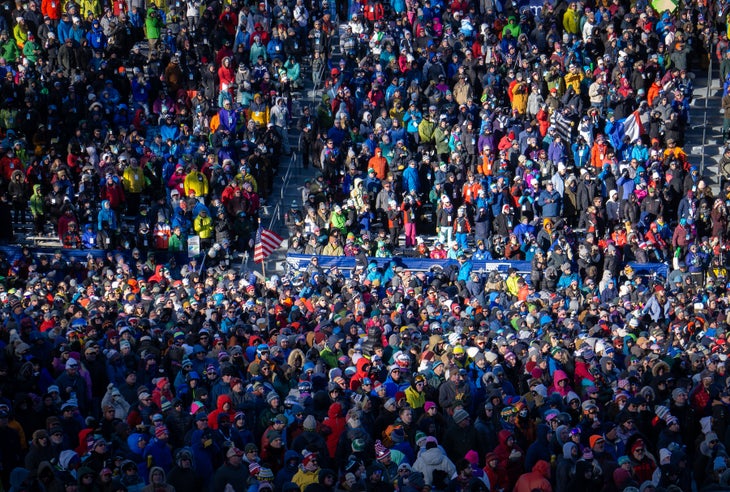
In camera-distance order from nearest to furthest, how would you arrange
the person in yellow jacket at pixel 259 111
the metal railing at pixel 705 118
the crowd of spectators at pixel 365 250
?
the crowd of spectators at pixel 365 250 → the metal railing at pixel 705 118 → the person in yellow jacket at pixel 259 111

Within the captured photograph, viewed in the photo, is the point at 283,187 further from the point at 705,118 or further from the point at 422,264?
the point at 705,118

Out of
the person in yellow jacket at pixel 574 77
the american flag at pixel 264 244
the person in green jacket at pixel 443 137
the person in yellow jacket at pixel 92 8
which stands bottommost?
the american flag at pixel 264 244

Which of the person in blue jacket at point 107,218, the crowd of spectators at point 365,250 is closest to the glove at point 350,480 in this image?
the crowd of spectators at point 365,250

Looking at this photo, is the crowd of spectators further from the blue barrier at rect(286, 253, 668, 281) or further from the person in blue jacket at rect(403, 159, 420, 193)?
the blue barrier at rect(286, 253, 668, 281)

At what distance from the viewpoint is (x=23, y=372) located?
2066cm

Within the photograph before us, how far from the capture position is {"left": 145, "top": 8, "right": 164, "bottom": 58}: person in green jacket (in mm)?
35562

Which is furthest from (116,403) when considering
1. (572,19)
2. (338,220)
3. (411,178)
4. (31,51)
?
(572,19)

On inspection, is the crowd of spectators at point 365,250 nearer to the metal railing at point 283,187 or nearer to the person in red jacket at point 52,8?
the person in red jacket at point 52,8

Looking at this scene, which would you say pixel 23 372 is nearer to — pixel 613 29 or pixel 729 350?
pixel 729 350

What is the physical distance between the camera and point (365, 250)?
29.9 meters

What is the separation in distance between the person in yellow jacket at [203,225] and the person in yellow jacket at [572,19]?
9.40 metres

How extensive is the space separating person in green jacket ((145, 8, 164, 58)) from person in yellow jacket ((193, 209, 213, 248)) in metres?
6.32

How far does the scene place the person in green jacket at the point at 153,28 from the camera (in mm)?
35562

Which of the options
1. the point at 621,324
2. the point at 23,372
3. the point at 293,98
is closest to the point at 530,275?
the point at 621,324
